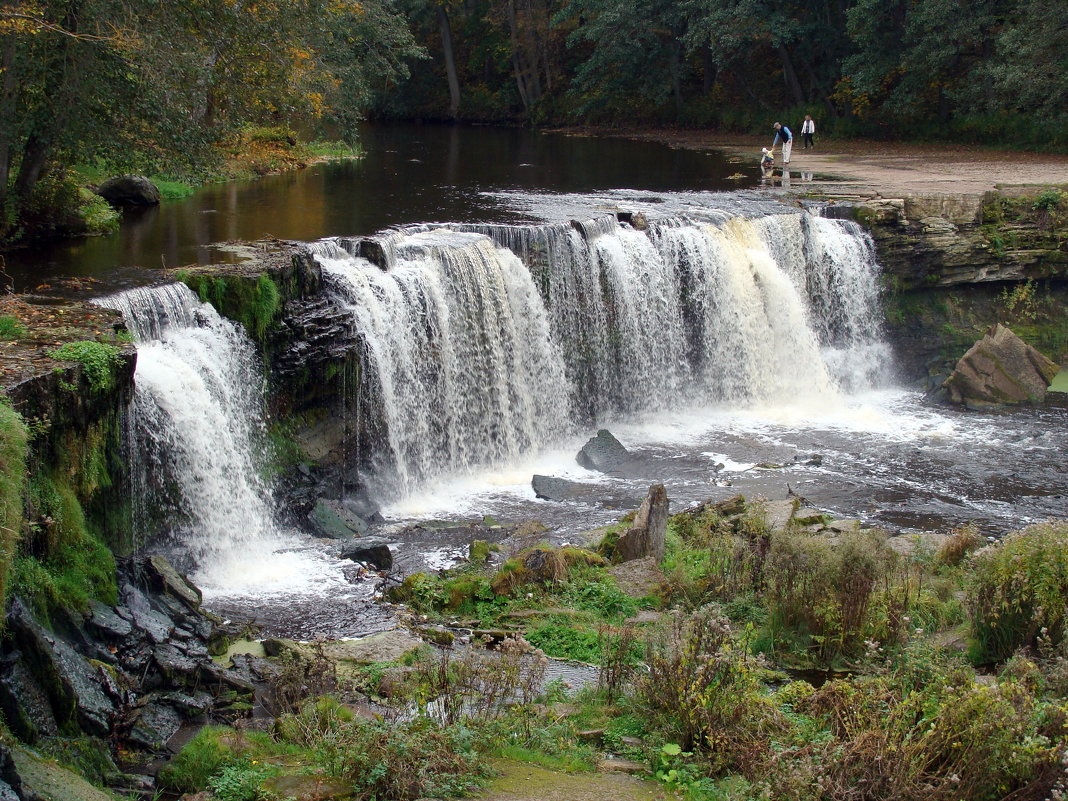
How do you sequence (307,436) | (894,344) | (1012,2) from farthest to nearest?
(1012,2) < (894,344) < (307,436)

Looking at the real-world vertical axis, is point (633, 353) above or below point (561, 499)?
above

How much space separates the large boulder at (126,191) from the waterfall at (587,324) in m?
6.29

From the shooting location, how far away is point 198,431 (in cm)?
1255

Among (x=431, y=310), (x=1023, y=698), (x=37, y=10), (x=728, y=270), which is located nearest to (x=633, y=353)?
(x=728, y=270)

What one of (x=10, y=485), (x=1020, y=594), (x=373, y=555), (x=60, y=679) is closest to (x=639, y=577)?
(x=373, y=555)

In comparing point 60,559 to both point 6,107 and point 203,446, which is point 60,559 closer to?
point 203,446

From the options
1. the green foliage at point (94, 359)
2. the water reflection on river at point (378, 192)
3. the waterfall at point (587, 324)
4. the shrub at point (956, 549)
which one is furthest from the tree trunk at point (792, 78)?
the green foliage at point (94, 359)

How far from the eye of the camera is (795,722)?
6883 mm

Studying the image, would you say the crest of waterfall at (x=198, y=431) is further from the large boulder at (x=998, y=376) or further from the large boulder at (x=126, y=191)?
the large boulder at (x=998, y=376)

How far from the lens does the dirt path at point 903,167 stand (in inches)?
939

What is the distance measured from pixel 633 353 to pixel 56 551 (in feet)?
38.6

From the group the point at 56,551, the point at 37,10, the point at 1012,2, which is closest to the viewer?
the point at 56,551

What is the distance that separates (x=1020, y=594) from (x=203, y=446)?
8775 millimetres

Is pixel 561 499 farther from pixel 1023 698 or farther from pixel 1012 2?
pixel 1012 2
